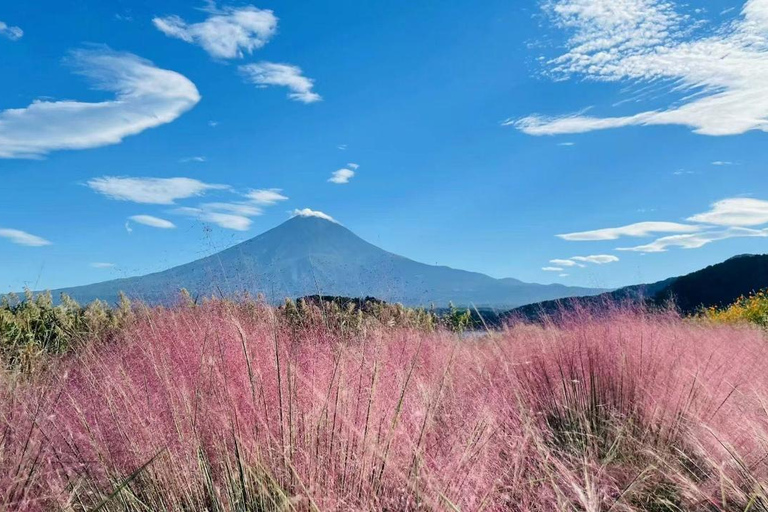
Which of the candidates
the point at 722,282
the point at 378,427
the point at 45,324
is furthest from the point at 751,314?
the point at 722,282

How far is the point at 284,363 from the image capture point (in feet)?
11.3

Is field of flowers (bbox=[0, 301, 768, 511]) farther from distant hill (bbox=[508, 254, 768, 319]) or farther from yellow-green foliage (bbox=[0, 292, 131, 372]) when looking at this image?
distant hill (bbox=[508, 254, 768, 319])

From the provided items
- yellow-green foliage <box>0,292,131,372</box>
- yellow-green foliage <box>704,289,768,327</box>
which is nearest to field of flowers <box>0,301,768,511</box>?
yellow-green foliage <box>0,292,131,372</box>

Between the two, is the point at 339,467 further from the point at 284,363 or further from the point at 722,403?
the point at 722,403

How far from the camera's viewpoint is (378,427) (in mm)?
2920

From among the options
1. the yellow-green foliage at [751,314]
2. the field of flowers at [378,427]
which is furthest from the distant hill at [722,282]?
the field of flowers at [378,427]

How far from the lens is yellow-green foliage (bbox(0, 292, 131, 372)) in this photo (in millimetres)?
6094

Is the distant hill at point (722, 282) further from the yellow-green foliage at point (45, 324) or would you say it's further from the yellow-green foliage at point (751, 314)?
the yellow-green foliage at point (45, 324)

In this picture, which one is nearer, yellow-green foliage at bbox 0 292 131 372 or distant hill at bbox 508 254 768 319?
yellow-green foliage at bbox 0 292 131 372

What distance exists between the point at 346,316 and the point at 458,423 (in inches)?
140

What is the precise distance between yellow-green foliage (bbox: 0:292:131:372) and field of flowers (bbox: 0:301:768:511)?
1.06 m

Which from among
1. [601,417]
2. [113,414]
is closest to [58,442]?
[113,414]

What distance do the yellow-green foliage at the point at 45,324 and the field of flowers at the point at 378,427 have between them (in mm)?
1062

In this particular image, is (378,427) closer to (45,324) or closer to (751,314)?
(45,324)
